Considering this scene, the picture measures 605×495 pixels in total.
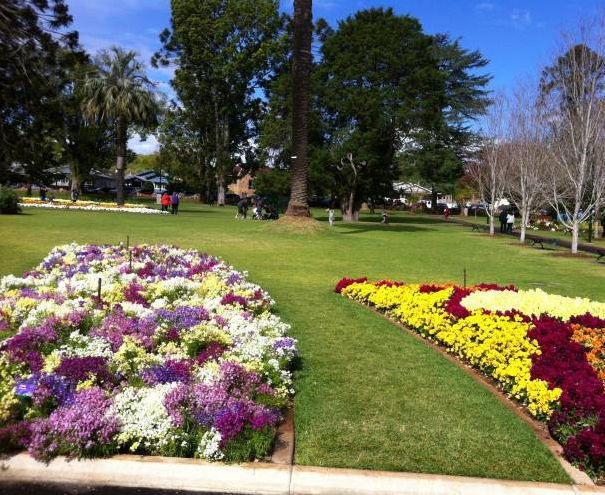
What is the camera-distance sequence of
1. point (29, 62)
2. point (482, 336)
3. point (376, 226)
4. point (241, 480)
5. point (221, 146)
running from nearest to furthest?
point (241, 480)
point (482, 336)
point (29, 62)
point (376, 226)
point (221, 146)

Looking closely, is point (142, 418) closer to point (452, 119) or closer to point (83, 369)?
point (83, 369)

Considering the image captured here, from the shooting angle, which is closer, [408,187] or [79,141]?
[79,141]

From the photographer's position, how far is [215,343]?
17.6 ft

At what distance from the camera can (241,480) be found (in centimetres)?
356

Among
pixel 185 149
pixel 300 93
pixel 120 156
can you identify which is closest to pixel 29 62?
pixel 300 93


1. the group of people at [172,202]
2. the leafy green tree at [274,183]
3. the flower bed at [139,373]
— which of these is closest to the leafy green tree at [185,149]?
the group of people at [172,202]

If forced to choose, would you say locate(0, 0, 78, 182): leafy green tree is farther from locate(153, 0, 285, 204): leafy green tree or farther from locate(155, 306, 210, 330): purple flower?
locate(153, 0, 285, 204): leafy green tree

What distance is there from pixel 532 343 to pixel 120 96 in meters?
44.3

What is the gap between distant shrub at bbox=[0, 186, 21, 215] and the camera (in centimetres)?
2698

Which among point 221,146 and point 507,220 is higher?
point 221,146

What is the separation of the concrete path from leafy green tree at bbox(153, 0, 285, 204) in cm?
4994

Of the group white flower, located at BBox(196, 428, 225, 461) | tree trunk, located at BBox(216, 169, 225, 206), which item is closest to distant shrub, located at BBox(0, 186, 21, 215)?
tree trunk, located at BBox(216, 169, 225, 206)

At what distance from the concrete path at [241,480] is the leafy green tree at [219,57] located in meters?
49.9

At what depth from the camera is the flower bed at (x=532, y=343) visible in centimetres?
421
